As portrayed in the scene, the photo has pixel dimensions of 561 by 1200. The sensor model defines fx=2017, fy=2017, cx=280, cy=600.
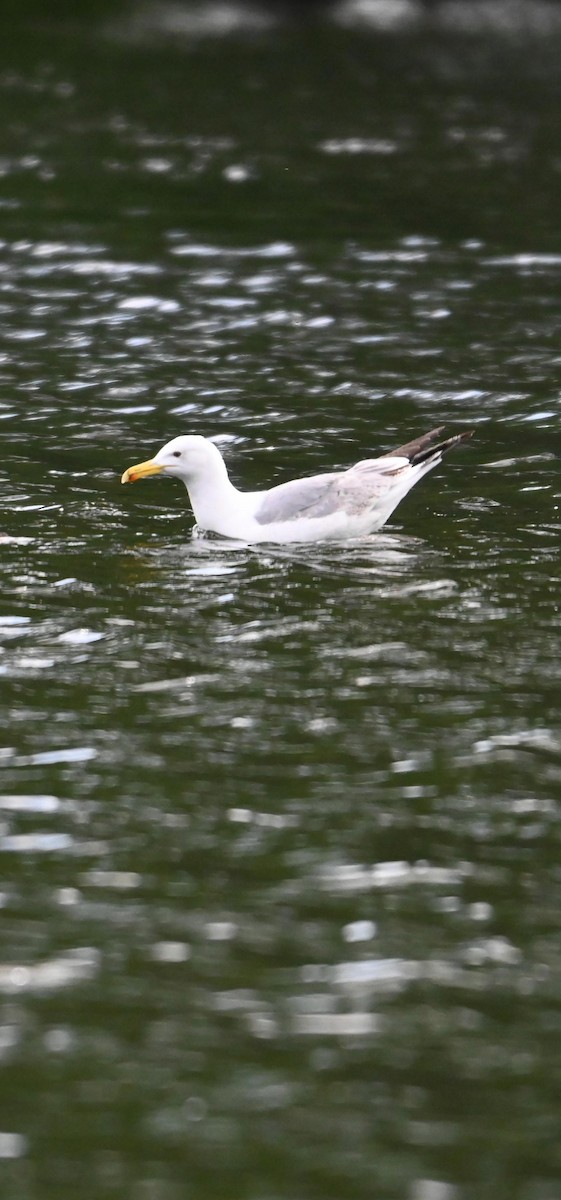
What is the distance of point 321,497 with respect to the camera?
43.0 feet

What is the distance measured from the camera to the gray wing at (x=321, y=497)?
13.1 metres

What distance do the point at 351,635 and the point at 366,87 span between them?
26.6m

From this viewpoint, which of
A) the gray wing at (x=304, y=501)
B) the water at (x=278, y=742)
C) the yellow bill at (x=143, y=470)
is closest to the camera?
the water at (x=278, y=742)

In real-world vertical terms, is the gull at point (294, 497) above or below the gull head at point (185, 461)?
below

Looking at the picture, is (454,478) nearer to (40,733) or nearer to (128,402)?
(128,402)

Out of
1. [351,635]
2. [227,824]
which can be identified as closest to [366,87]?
[351,635]

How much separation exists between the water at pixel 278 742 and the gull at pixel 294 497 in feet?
0.58

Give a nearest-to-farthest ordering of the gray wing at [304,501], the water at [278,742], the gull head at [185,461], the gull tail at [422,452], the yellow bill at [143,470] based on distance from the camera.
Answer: the water at [278,742] < the gray wing at [304,501] < the gull head at [185,461] < the yellow bill at [143,470] < the gull tail at [422,452]

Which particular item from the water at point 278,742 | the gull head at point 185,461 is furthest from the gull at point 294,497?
the water at point 278,742

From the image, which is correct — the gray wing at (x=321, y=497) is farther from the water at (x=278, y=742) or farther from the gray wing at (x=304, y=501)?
the water at (x=278, y=742)

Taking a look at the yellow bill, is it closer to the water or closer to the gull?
the gull

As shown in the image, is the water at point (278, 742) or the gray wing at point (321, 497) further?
the gray wing at point (321, 497)

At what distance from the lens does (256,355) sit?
1912 centimetres

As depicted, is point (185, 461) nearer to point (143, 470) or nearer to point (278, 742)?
point (143, 470)
